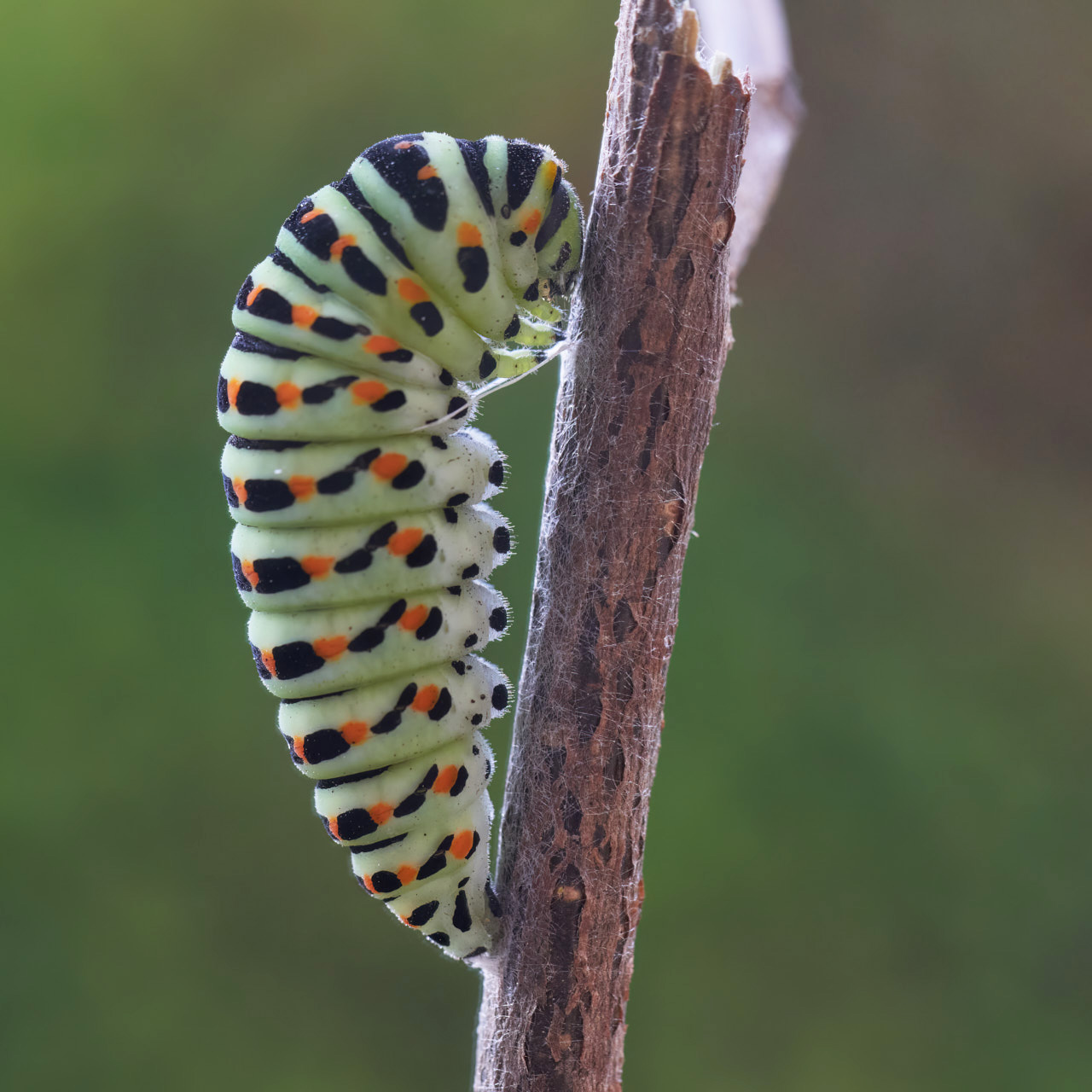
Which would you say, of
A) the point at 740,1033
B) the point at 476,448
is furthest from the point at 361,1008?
the point at 476,448

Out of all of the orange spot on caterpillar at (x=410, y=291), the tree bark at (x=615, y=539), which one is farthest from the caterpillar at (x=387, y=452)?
the tree bark at (x=615, y=539)


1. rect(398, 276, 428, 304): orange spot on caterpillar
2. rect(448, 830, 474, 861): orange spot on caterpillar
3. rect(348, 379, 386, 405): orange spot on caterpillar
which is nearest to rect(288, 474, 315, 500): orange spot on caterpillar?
rect(348, 379, 386, 405): orange spot on caterpillar

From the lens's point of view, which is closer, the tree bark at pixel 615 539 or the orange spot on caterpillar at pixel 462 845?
the tree bark at pixel 615 539

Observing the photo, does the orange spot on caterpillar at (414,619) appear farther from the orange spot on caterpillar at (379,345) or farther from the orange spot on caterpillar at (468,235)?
the orange spot on caterpillar at (468,235)

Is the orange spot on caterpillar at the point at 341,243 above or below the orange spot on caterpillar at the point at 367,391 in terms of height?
above

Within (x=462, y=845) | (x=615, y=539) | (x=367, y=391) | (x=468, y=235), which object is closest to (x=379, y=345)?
(x=367, y=391)

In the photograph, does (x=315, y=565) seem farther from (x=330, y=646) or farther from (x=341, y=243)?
(x=341, y=243)

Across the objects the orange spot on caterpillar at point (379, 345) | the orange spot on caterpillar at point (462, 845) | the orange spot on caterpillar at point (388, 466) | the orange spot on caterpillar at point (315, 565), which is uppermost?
the orange spot on caterpillar at point (379, 345)
